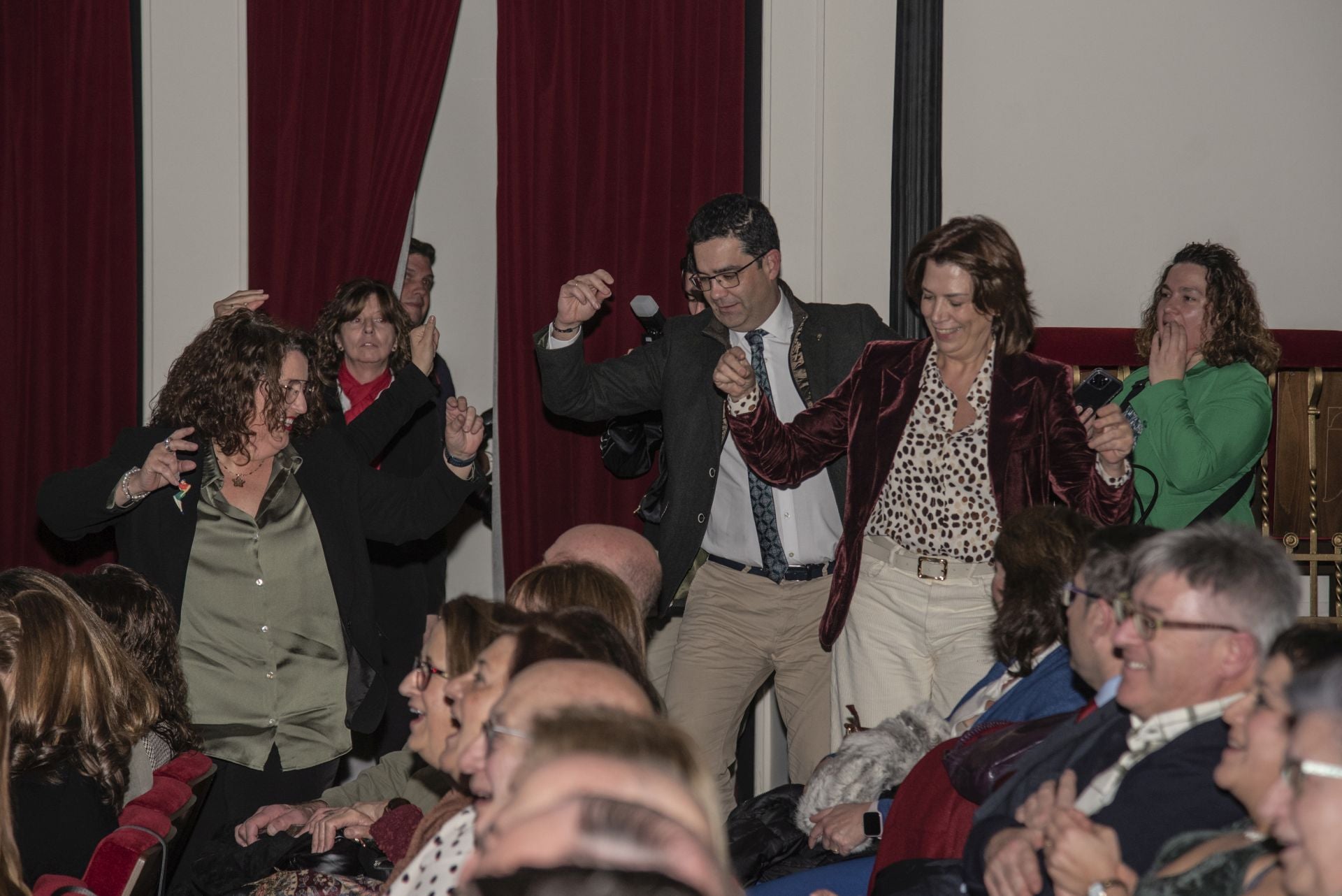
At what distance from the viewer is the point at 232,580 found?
3.43 m

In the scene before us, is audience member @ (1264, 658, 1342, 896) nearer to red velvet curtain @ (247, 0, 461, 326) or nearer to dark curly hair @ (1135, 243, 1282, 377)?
dark curly hair @ (1135, 243, 1282, 377)

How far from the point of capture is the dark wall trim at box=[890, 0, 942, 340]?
4680 millimetres

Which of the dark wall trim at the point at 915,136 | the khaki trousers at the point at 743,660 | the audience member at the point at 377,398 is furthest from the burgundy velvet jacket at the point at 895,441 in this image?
the audience member at the point at 377,398

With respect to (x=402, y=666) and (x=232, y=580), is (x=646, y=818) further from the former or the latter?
(x=402, y=666)

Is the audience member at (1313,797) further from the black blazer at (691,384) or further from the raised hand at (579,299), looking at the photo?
the raised hand at (579,299)

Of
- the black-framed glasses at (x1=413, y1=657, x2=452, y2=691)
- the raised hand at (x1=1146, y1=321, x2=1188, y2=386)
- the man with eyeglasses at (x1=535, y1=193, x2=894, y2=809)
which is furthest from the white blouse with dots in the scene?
the raised hand at (x1=1146, y1=321, x2=1188, y2=386)

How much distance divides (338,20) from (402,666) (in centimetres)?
226

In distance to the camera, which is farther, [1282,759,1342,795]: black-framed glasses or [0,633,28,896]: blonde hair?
[0,633,28,896]: blonde hair

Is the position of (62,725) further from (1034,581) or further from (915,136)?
(915,136)

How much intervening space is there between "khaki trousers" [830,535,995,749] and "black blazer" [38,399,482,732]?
1132mm

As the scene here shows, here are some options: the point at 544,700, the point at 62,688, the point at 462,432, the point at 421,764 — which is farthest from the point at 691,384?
the point at 544,700

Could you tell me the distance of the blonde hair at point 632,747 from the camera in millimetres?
1195

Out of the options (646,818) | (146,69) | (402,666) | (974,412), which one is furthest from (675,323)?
(646,818)

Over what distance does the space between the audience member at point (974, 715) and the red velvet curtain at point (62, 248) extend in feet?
9.93
